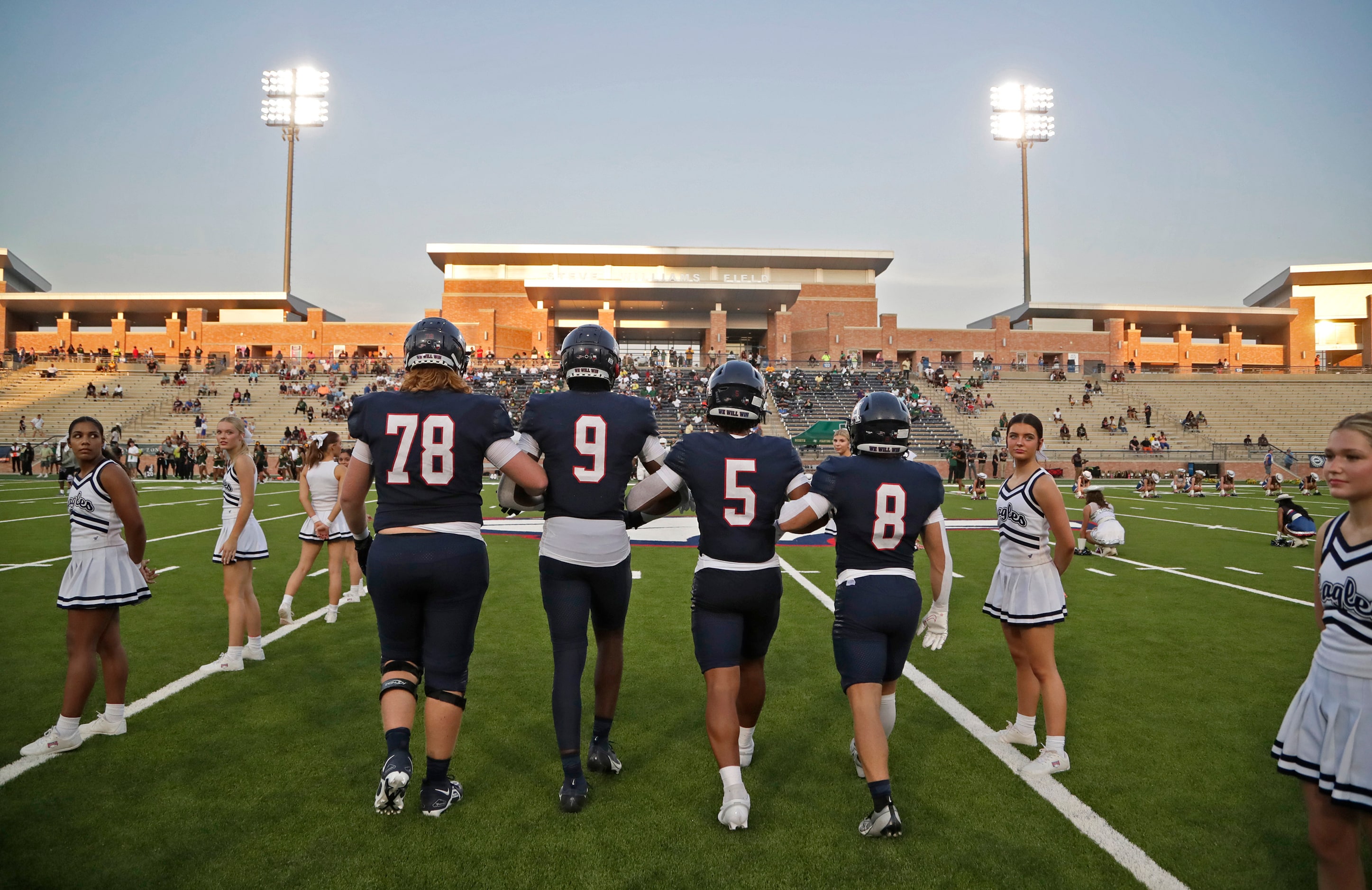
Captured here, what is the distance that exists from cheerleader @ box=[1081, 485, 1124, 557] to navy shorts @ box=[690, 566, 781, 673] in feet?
34.2

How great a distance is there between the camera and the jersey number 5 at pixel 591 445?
3.77 meters

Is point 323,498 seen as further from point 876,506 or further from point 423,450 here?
point 876,506

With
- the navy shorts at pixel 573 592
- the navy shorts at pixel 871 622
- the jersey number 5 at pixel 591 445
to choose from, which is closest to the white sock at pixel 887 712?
the navy shorts at pixel 871 622

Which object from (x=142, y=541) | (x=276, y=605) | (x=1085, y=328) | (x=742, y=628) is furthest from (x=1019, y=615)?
(x=1085, y=328)

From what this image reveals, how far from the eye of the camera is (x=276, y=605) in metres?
8.38

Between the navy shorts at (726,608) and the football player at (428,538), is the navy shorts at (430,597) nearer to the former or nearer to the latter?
the football player at (428,538)

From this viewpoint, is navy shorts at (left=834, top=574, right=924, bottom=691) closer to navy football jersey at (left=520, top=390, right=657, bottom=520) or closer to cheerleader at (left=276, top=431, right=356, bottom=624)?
navy football jersey at (left=520, top=390, right=657, bottom=520)

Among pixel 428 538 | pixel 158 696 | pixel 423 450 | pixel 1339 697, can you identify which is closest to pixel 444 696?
pixel 428 538

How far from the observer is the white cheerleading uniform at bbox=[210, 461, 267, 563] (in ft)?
19.4

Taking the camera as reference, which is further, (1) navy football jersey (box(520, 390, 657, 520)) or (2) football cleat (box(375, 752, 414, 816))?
(1) navy football jersey (box(520, 390, 657, 520))

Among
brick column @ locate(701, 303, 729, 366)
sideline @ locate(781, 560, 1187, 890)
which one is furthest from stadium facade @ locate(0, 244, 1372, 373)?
sideline @ locate(781, 560, 1187, 890)

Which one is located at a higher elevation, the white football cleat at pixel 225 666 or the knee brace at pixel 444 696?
the knee brace at pixel 444 696

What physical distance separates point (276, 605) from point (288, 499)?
14.6 metres

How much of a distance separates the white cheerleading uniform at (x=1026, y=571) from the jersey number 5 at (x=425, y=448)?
296 cm
